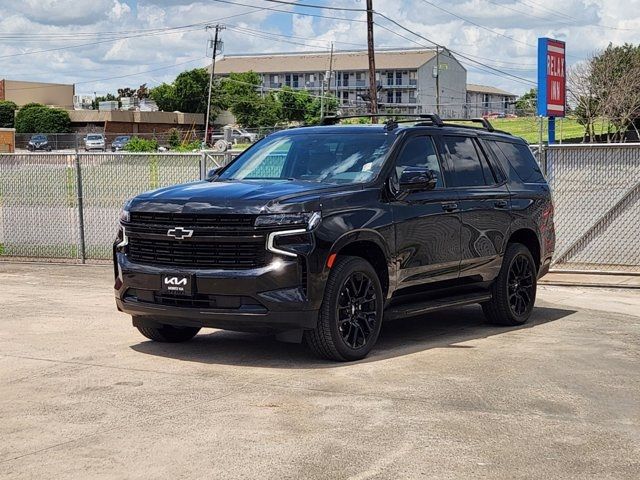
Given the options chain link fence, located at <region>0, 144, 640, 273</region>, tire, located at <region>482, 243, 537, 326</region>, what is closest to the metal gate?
chain link fence, located at <region>0, 144, 640, 273</region>

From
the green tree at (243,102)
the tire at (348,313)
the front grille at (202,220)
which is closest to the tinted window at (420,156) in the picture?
the tire at (348,313)

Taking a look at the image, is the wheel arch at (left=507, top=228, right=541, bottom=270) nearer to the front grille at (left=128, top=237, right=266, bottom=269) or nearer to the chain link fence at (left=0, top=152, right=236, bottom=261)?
the front grille at (left=128, top=237, right=266, bottom=269)

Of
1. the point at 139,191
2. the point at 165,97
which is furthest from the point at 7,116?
the point at 139,191

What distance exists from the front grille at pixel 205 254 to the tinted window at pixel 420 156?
1.75 meters

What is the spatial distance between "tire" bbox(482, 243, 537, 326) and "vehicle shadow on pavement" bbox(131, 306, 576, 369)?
122mm

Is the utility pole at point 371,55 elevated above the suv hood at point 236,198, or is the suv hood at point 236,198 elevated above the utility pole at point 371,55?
the utility pole at point 371,55

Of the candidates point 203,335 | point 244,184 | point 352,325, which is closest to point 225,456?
point 352,325

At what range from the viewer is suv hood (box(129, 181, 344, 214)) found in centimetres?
766

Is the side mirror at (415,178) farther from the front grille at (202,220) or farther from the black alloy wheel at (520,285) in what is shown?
the black alloy wheel at (520,285)

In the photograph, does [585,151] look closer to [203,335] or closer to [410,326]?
[410,326]

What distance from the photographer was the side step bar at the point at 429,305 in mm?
8617

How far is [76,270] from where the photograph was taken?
49.7 feet

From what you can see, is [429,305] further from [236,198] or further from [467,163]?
[236,198]

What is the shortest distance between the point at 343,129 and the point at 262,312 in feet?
7.56
